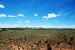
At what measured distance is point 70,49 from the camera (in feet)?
32.1

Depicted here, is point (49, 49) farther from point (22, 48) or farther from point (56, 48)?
point (22, 48)

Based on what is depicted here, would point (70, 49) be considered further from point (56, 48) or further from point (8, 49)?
point (8, 49)

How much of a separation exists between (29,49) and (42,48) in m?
0.88

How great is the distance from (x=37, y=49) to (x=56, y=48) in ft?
3.98

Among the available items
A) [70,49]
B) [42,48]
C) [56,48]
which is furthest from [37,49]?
[70,49]

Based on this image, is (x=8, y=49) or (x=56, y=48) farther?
(x=56, y=48)

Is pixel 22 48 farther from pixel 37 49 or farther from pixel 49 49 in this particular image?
pixel 49 49

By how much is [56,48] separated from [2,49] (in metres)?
3.23

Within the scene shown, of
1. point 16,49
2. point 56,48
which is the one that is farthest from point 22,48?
point 56,48

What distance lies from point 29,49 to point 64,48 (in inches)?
85.5

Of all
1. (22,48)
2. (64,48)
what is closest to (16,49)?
(22,48)

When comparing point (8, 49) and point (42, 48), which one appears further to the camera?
point (42, 48)

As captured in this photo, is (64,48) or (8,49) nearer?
(8,49)

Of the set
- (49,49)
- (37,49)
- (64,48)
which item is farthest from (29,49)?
(64,48)
